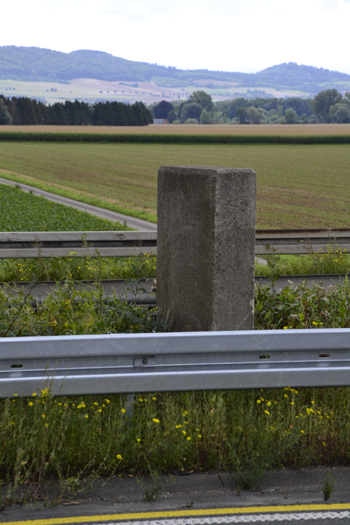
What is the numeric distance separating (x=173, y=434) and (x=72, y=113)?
122 metres

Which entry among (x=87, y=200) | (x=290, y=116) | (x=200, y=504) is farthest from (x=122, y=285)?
(x=290, y=116)

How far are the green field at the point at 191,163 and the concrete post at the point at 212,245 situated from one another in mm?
15428

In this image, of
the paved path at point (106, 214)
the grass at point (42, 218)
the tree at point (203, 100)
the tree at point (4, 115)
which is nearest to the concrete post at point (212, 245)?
the grass at point (42, 218)

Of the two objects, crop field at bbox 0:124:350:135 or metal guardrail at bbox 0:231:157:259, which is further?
crop field at bbox 0:124:350:135

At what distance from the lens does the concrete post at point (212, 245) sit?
4859 mm

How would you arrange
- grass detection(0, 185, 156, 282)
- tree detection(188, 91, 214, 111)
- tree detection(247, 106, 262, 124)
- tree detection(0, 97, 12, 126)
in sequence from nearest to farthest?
grass detection(0, 185, 156, 282) < tree detection(0, 97, 12, 126) < tree detection(247, 106, 262, 124) < tree detection(188, 91, 214, 111)

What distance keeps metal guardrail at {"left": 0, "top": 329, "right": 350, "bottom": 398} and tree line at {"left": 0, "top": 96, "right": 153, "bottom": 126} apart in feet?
388

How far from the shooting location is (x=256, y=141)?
268 feet

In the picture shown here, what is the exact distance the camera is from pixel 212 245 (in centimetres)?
488

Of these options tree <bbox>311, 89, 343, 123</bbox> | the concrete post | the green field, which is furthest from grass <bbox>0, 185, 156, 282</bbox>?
tree <bbox>311, 89, 343, 123</bbox>

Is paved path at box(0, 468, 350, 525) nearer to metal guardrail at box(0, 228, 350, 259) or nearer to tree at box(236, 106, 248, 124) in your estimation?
metal guardrail at box(0, 228, 350, 259)

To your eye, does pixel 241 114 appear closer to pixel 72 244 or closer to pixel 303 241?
pixel 303 241

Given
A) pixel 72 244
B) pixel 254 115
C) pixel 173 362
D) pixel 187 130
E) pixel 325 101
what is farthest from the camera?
pixel 254 115

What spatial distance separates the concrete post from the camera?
4859mm
